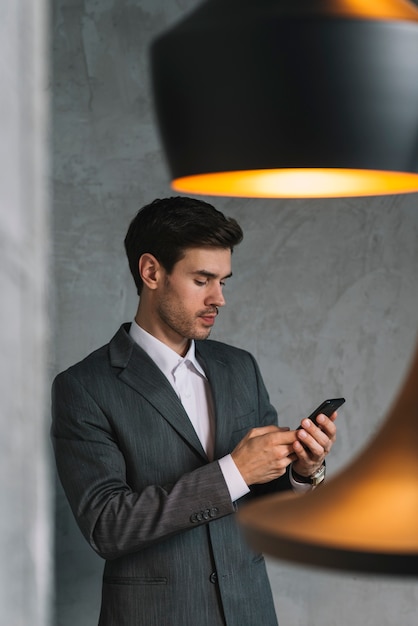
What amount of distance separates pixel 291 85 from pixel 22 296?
0.39 m

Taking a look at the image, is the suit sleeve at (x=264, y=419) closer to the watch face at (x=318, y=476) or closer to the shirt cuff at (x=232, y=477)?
the watch face at (x=318, y=476)

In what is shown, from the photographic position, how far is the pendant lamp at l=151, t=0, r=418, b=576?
0.66 m

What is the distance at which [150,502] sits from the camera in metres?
2.09

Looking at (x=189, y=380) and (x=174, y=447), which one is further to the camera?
(x=189, y=380)

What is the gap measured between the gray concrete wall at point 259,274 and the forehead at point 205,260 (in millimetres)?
994

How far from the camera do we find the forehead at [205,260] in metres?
2.35

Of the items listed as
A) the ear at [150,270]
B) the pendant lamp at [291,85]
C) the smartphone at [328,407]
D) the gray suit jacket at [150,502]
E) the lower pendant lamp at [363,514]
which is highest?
the pendant lamp at [291,85]

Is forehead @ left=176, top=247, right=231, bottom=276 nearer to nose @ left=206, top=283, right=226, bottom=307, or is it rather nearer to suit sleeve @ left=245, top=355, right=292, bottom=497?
nose @ left=206, top=283, right=226, bottom=307

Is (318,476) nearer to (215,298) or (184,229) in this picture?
(215,298)

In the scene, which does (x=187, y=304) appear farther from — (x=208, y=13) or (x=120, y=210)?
(x=208, y=13)

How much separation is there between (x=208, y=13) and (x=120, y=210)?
2.74 meters

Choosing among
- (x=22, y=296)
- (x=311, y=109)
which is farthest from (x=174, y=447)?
(x=22, y=296)

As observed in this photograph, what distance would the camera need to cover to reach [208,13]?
0.71 m

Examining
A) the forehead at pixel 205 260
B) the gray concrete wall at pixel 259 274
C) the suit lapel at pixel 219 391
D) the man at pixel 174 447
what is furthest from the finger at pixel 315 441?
the gray concrete wall at pixel 259 274
